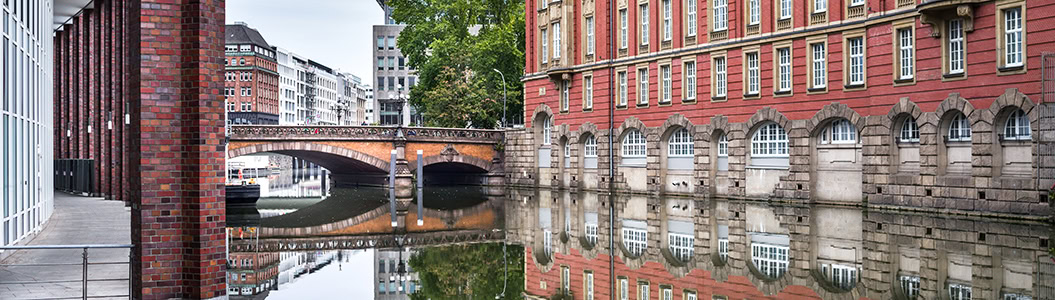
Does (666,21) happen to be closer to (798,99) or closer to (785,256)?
(798,99)

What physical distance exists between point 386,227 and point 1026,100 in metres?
17.8

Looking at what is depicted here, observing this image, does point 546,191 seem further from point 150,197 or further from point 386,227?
point 150,197

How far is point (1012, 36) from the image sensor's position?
2956cm

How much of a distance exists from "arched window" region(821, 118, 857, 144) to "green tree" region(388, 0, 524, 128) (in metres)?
31.2

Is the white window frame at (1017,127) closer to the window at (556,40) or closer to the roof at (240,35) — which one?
the window at (556,40)

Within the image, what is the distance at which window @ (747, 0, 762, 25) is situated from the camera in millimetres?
40625

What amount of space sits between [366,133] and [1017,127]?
37.2 metres

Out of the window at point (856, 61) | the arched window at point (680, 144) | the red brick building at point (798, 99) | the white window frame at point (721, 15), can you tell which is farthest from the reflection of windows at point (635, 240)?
the arched window at point (680, 144)

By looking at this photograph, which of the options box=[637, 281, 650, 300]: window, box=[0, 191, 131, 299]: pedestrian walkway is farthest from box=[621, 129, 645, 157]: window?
box=[637, 281, 650, 300]: window

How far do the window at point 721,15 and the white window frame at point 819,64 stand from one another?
4.91 m

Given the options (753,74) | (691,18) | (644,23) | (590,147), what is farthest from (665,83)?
(590,147)

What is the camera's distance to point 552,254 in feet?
73.7

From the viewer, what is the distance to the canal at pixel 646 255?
16.4 m

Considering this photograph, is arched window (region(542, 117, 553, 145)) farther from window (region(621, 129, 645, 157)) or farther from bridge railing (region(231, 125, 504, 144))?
window (region(621, 129, 645, 157))
